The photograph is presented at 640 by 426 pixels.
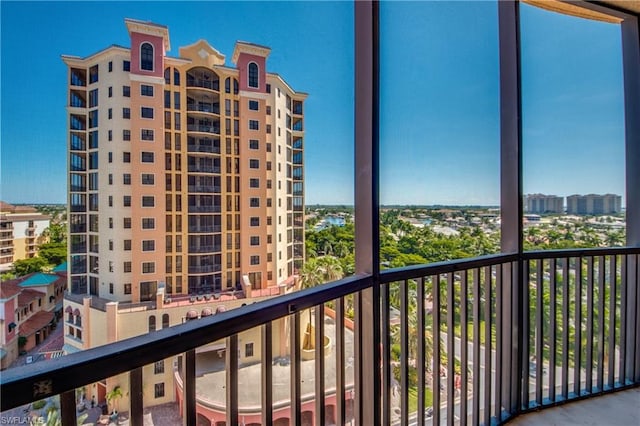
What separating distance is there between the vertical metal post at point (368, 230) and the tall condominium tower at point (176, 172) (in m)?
0.30

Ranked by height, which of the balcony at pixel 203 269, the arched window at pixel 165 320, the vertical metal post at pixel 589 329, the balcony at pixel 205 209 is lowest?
the vertical metal post at pixel 589 329

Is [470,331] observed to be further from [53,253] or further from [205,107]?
[53,253]

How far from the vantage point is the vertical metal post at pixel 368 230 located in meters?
1.30

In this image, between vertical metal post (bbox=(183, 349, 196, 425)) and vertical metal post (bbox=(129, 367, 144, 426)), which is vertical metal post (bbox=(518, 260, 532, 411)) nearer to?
vertical metal post (bbox=(183, 349, 196, 425))

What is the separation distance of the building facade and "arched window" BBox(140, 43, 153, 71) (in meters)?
0.51

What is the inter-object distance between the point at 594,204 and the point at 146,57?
287 centimetres

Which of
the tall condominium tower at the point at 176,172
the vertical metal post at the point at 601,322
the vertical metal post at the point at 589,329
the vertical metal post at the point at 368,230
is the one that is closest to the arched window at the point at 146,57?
the tall condominium tower at the point at 176,172

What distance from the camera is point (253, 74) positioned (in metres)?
1.13

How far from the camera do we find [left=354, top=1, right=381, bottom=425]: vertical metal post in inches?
51.1

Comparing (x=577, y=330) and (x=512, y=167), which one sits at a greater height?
(x=512, y=167)

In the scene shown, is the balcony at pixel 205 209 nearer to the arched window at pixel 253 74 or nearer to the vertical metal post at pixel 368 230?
the arched window at pixel 253 74

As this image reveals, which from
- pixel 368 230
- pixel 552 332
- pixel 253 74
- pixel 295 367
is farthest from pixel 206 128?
pixel 552 332

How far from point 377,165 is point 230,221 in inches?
25.8

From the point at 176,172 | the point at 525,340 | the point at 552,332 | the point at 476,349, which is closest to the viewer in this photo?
the point at 176,172
